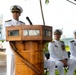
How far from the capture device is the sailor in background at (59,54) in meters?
7.61

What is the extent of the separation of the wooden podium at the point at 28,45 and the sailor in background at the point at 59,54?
318 centimetres

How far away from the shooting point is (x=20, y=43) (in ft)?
14.5

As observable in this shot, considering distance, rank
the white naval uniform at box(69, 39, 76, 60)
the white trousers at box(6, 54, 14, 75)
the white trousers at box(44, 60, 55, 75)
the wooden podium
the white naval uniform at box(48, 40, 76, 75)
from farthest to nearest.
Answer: the white naval uniform at box(69, 39, 76, 60)
the white naval uniform at box(48, 40, 76, 75)
the white trousers at box(44, 60, 55, 75)
the white trousers at box(6, 54, 14, 75)
the wooden podium

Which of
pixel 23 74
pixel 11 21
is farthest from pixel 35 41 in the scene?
pixel 11 21

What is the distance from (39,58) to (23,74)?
1.02 feet

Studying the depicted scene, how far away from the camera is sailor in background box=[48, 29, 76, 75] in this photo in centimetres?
761

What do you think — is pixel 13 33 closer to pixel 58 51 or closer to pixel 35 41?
pixel 35 41

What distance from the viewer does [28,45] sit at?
4.37 metres

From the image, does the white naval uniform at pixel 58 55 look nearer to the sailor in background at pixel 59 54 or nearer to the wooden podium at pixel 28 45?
the sailor in background at pixel 59 54

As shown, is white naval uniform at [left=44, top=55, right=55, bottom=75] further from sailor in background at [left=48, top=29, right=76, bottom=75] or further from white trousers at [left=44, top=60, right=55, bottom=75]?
sailor in background at [left=48, top=29, right=76, bottom=75]

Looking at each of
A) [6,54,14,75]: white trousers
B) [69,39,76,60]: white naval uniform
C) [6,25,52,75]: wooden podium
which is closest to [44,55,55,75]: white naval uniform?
[6,54,14,75]: white trousers

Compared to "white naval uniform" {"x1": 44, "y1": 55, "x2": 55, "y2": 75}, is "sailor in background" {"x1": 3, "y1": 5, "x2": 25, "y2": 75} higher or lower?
higher

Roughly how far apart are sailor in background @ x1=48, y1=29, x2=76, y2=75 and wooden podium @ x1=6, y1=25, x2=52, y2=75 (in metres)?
3.18

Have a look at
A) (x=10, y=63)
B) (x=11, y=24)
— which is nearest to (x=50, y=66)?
(x=10, y=63)
